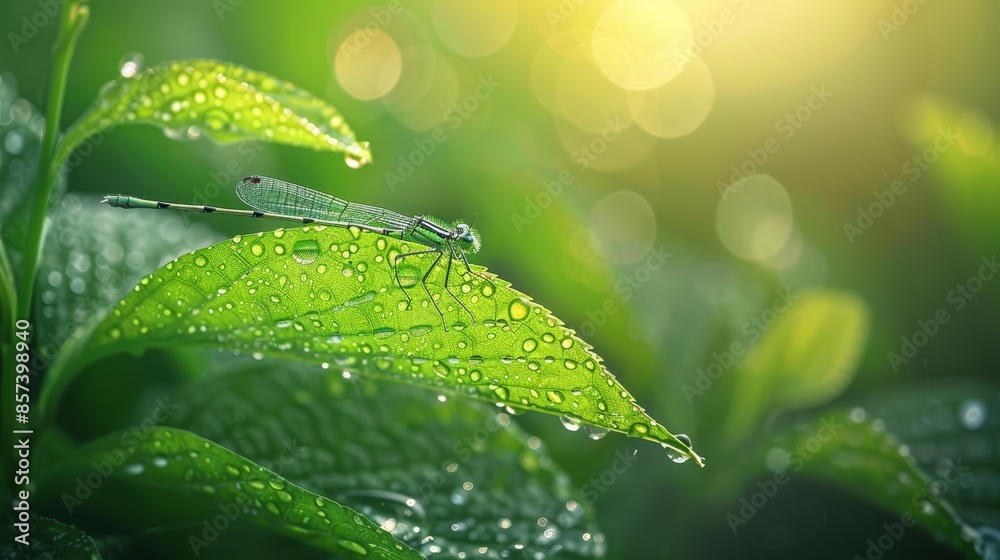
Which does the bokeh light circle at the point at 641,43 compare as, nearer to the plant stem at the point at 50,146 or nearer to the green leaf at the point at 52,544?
the plant stem at the point at 50,146

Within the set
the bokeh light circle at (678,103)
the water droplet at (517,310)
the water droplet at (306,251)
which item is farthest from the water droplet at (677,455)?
the bokeh light circle at (678,103)

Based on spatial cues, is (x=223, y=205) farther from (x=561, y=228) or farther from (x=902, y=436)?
(x=902, y=436)

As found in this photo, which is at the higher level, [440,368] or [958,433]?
[958,433]

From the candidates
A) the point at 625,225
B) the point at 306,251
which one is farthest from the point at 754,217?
the point at 306,251

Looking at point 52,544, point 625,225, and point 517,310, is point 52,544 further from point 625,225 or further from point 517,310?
point 625,225

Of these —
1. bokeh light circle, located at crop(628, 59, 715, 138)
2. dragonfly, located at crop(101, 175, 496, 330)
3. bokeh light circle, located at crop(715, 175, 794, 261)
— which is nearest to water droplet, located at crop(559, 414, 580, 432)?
dragonfly, located at crop(101, 175, 496, 330)

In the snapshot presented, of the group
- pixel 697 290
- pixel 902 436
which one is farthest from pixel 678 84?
pixel 902 436
